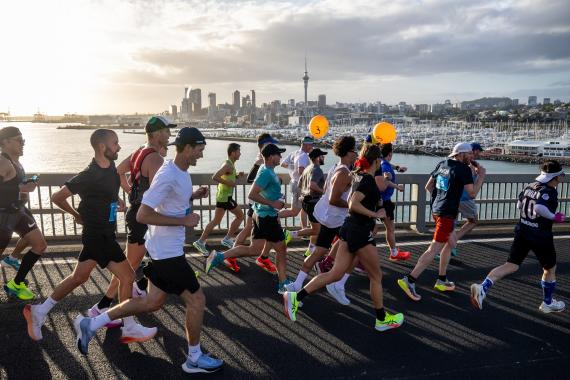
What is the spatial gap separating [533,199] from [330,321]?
256 centimetres

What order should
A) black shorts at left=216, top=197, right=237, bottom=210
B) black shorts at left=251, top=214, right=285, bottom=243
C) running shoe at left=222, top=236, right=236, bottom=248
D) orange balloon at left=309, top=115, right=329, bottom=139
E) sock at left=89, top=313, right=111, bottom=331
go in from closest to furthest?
sock at left=89, top=313, right=111, bottom=331
black shorts at left=251, top=214, right=285, bottom=243
black shorts at left=216, top=197, right=237, bottom=210
running shoe at left=222, top=236, right=236, bottom=248
orange balloon at left=309, top=115, right=329, bottom=139

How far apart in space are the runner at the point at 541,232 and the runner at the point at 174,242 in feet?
10.2

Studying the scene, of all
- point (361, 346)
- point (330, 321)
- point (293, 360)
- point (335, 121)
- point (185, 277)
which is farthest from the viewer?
point (335, 121)

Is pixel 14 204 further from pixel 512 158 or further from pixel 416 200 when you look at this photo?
pixel 512 158

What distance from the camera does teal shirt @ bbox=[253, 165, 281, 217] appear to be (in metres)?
4.98

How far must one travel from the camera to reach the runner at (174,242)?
319 cm

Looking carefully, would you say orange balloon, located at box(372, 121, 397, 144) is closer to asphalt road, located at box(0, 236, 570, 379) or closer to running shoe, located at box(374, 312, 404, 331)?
asphalt road, located at box(0, 236, 570, 379)

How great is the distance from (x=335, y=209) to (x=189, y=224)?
7.12 ft

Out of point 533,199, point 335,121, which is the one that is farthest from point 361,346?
point 335,121

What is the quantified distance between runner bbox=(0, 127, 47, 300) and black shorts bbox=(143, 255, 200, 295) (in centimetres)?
230

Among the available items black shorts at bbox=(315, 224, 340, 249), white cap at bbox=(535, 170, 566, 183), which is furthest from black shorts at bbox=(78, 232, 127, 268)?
white cap at bbox=(535, 170, 566, 183)

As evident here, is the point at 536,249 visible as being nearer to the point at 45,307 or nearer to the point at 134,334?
the point at 134,334

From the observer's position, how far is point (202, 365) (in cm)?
335

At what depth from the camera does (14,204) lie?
4.61 metres
